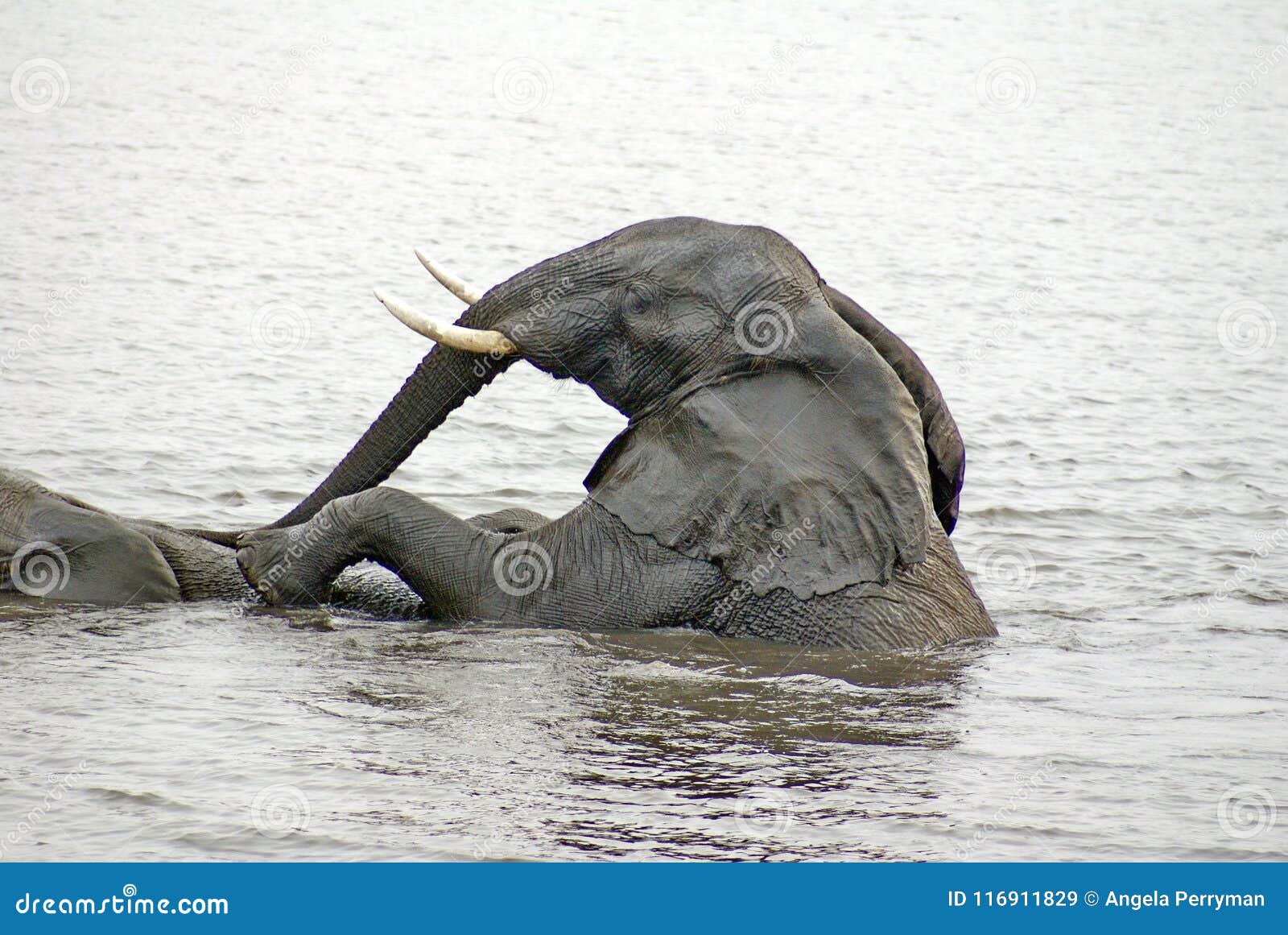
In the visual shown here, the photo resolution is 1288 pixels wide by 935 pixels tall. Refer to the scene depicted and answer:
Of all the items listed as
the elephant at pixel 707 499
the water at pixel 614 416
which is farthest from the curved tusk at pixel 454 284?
the water at pixel 614 416

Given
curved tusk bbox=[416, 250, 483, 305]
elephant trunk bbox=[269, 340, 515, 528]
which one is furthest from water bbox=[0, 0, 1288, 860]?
curved tusk bbox=[416, 250, 483, 305]

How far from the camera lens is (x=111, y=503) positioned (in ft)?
35.6

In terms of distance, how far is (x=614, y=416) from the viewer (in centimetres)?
1498

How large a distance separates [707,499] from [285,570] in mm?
1896

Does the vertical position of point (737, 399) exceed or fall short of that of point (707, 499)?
it exceeds it

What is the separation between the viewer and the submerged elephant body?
8.42 meters

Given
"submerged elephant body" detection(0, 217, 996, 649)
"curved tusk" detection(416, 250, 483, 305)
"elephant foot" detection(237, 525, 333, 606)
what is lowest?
"elephant foot" detection(237, 525, 333, 606)

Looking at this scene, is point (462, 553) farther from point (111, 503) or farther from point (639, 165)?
point (639, 165)

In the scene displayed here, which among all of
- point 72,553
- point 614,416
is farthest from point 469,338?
point 614,416

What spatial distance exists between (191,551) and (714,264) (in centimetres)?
273

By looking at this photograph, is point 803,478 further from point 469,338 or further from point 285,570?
point 285,570

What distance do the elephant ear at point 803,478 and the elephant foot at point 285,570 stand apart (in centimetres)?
139

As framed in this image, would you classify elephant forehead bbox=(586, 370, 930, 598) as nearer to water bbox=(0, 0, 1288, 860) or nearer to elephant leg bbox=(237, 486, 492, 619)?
water bbox=(0, 0, 1288, 860)

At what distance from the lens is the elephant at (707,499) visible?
8422mm
